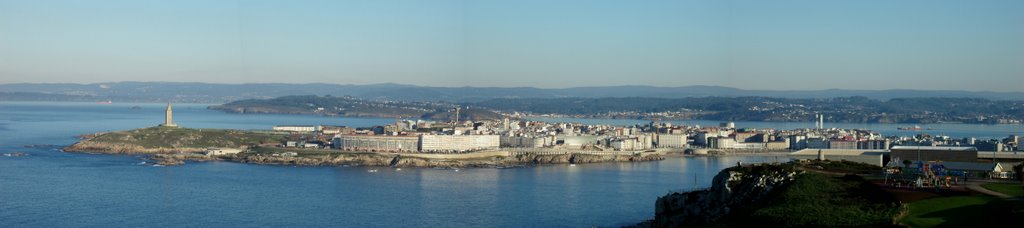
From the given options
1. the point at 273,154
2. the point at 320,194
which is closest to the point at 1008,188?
the point at 320,194

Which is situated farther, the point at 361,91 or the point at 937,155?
the point at 361,91

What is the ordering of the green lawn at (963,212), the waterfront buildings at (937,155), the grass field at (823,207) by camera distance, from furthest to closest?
1. the waterfront buildings at (937,155)
2. the grass field at (823,207)
3. the green lawn at (963,212)

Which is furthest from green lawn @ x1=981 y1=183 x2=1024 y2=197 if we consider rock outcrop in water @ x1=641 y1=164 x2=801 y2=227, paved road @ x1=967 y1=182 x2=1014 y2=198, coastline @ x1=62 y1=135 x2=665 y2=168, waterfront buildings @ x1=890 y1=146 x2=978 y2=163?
coastline @ x1=62 y1=135 x2=665 y2=168

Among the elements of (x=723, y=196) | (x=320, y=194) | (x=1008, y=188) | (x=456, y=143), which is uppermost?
(x=1008, y=188)

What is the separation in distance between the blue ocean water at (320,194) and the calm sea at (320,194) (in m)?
0.02

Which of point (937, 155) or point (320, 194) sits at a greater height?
point (937, 155)

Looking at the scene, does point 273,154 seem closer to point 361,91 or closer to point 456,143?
point 456,143

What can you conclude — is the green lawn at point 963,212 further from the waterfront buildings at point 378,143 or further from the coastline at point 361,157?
the waterfront buildings at point 378,143

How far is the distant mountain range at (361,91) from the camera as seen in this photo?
133 metres

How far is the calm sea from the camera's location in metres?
18.0

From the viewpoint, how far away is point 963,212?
9.79 meters

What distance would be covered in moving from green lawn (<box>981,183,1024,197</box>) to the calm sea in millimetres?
6410

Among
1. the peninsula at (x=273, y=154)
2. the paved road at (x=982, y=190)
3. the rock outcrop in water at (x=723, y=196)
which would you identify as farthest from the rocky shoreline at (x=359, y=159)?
the paved road at (x=982, y=190)

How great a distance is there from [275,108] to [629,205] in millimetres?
73636
